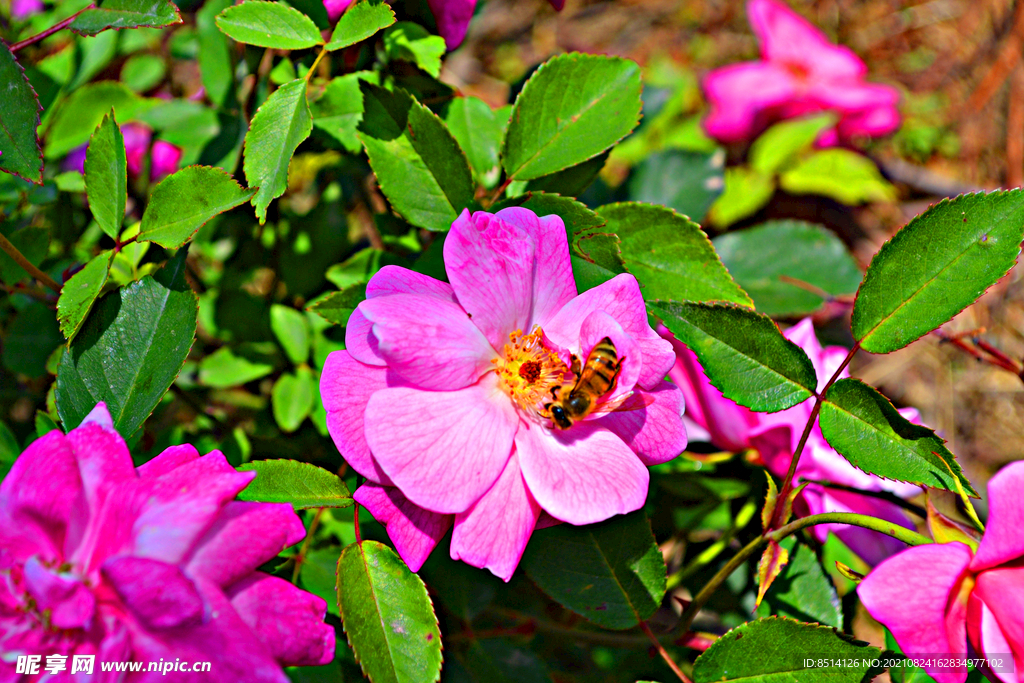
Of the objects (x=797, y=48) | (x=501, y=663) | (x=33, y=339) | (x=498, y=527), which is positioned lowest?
(x=501, y=663)

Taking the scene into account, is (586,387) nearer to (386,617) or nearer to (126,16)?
(386,617)

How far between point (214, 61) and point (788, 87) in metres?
1.70

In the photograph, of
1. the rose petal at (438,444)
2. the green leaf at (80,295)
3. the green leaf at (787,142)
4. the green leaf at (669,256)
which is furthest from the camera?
the green leaf at (787,142)

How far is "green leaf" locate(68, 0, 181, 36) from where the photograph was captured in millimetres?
832

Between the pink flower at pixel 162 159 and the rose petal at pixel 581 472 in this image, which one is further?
the pink flower at pixel 162 159

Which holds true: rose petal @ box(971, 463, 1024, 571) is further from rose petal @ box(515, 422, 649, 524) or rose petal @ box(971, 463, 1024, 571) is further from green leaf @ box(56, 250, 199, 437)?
green leaf @ box(56, 250, 199, 437)

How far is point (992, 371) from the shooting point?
7.40ft

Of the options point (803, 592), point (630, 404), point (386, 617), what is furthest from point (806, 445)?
point (386, 617)

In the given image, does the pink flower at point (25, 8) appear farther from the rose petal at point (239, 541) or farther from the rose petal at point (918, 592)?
the rose petal at point (918, 592)

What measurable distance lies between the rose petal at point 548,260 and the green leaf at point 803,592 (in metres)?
0.54

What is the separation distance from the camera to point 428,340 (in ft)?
2.33

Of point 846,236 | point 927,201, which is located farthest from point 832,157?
point 927,201

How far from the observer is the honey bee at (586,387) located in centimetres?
70

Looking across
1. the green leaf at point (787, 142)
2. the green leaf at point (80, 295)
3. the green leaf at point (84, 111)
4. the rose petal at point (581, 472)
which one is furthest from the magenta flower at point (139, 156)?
the green leaf at point (787, 142)
